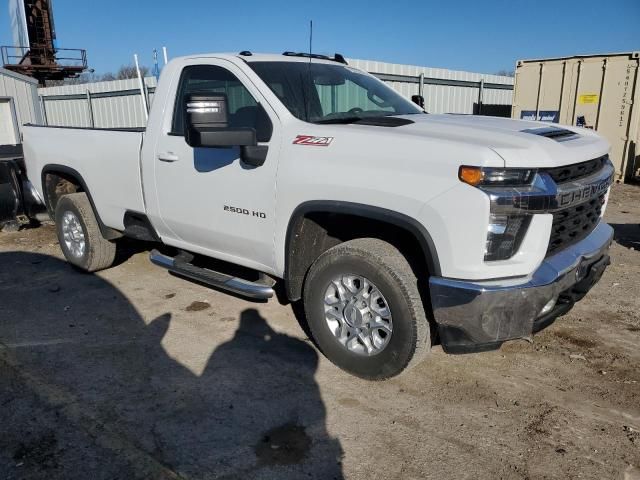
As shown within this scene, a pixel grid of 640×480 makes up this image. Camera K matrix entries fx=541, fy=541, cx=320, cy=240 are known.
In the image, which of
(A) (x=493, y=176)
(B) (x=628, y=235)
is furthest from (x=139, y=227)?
(B) (x=628, y=235)

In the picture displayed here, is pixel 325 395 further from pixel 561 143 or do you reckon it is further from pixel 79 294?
pixel 79 294

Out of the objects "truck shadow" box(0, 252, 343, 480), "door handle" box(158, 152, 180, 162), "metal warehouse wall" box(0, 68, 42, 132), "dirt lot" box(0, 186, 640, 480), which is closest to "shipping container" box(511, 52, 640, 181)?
"dirt lot" box(0, 186, 640, 480)

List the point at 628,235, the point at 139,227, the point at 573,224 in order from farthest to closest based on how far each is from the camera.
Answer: the point at 628,235 < the point at 139,227 < the point at 573,224

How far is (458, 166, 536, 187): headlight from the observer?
105 inches

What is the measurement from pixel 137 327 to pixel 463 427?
2.71 m

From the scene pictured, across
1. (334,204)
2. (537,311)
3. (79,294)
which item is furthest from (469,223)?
(79,294)

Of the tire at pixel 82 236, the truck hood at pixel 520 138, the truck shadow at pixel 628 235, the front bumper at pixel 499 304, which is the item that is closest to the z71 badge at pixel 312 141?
the truck hood at pixel 520 138

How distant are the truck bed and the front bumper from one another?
2893 millimetres

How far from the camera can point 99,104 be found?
19.9 meters

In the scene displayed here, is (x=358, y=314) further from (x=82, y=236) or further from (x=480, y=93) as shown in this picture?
(x=480, y=93)

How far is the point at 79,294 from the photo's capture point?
17.2 feet

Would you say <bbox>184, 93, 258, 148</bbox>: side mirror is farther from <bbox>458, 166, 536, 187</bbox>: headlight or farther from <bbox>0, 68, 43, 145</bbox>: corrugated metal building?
<bbox>0, 68, 43, 145</bbox>: corrugated metal building

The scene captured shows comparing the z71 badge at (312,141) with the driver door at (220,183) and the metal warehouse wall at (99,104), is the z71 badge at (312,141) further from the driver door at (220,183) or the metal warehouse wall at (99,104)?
the metal warehouse wall at (99,104)

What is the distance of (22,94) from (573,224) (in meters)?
21.6
